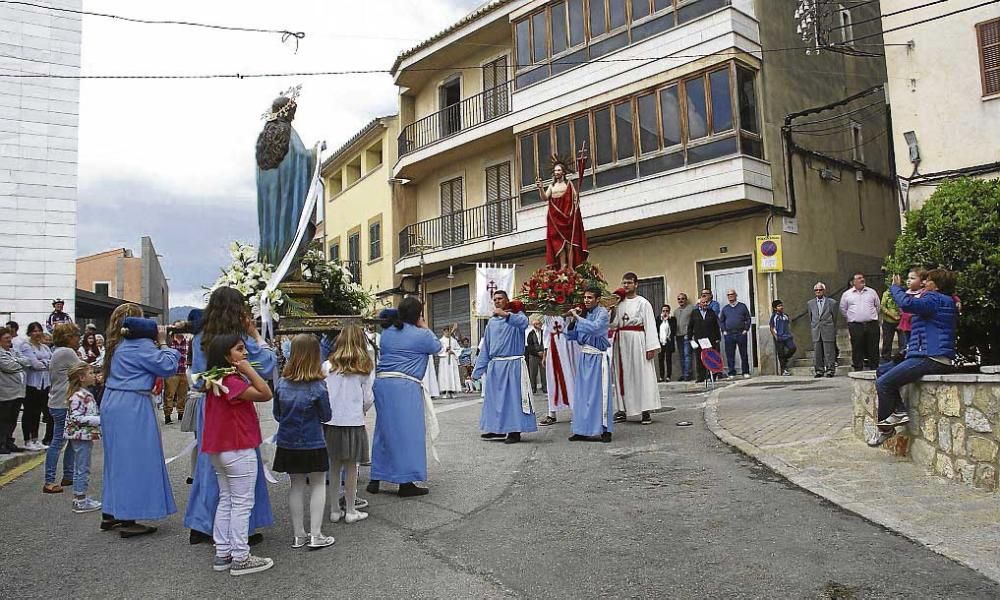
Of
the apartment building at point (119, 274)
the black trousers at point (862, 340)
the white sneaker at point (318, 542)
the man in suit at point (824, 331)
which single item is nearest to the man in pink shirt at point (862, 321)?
the black trousers at point (862, 340)

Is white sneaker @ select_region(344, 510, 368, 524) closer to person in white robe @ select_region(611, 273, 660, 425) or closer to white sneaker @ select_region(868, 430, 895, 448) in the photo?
white sneaker @ select_region(868, 430, 895, 448)

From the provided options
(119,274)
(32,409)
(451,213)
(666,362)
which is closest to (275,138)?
(32,409)

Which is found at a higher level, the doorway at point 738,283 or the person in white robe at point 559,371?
the doorway at point 738,283

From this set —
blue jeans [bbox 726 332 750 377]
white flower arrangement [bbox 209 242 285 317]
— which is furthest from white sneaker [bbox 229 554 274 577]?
blue jeans [bbox 726 332 750 377]

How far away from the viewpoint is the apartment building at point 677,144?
1845 cm

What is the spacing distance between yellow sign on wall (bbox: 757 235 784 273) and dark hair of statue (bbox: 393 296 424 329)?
13.0m

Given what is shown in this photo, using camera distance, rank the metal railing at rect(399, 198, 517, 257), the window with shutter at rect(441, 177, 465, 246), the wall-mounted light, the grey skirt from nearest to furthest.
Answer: the grey skirt, the wall-mounted light, the metal railing at rect(399, 198, 517, 257), the window with shutter at rect(441, 177, 465, 246)

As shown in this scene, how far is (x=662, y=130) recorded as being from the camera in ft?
63.2

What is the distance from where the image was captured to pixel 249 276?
284 inches

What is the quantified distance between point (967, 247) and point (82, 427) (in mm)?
8169

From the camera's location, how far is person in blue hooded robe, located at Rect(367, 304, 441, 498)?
22.9ft

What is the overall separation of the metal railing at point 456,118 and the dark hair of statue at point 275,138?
16202 mm

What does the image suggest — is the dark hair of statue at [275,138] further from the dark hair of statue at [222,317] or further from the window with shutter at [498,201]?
the window with shutter at [498,201]

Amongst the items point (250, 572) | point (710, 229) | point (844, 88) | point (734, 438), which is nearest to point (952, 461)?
point (734, 438)
